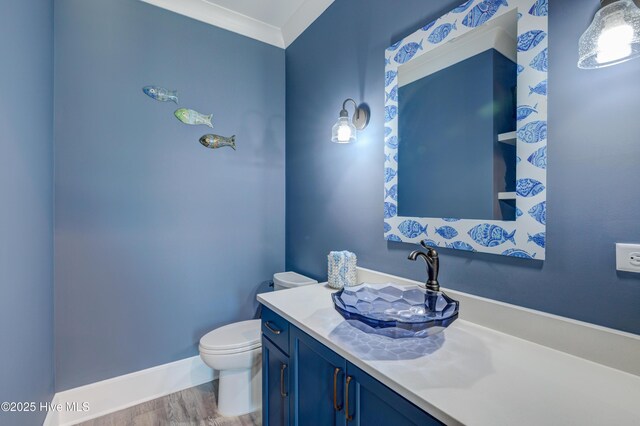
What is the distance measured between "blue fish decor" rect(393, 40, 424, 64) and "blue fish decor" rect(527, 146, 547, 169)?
2.39 ft

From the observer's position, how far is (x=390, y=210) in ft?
4.91

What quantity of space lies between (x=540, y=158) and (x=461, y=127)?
1.14 feet

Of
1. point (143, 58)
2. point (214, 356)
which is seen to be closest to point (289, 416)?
point (214, 356)

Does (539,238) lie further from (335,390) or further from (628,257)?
(335,390)

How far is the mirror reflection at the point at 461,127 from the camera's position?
105 centimetres

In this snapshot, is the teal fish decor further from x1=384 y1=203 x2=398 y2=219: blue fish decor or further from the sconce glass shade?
x1=384 y1=203 x2=398 y2=219: blue fish decor

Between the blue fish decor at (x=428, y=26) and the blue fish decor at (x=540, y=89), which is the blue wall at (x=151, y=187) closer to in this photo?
the blue fish decor at (x=428, y=26)

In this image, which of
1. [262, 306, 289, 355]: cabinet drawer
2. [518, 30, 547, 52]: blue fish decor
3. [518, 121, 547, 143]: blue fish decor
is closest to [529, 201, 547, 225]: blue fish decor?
[518, 121, 547, 143]: blue fish decor

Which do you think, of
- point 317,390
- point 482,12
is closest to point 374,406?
point 317,390

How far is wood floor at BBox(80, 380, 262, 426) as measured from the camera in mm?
1719

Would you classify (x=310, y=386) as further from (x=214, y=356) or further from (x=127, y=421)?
(x=127, y=421)

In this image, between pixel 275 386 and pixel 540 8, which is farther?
pixel 275 386

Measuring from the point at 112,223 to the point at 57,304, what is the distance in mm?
546

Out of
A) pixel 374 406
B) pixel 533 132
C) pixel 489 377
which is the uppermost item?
pixel 533 132
